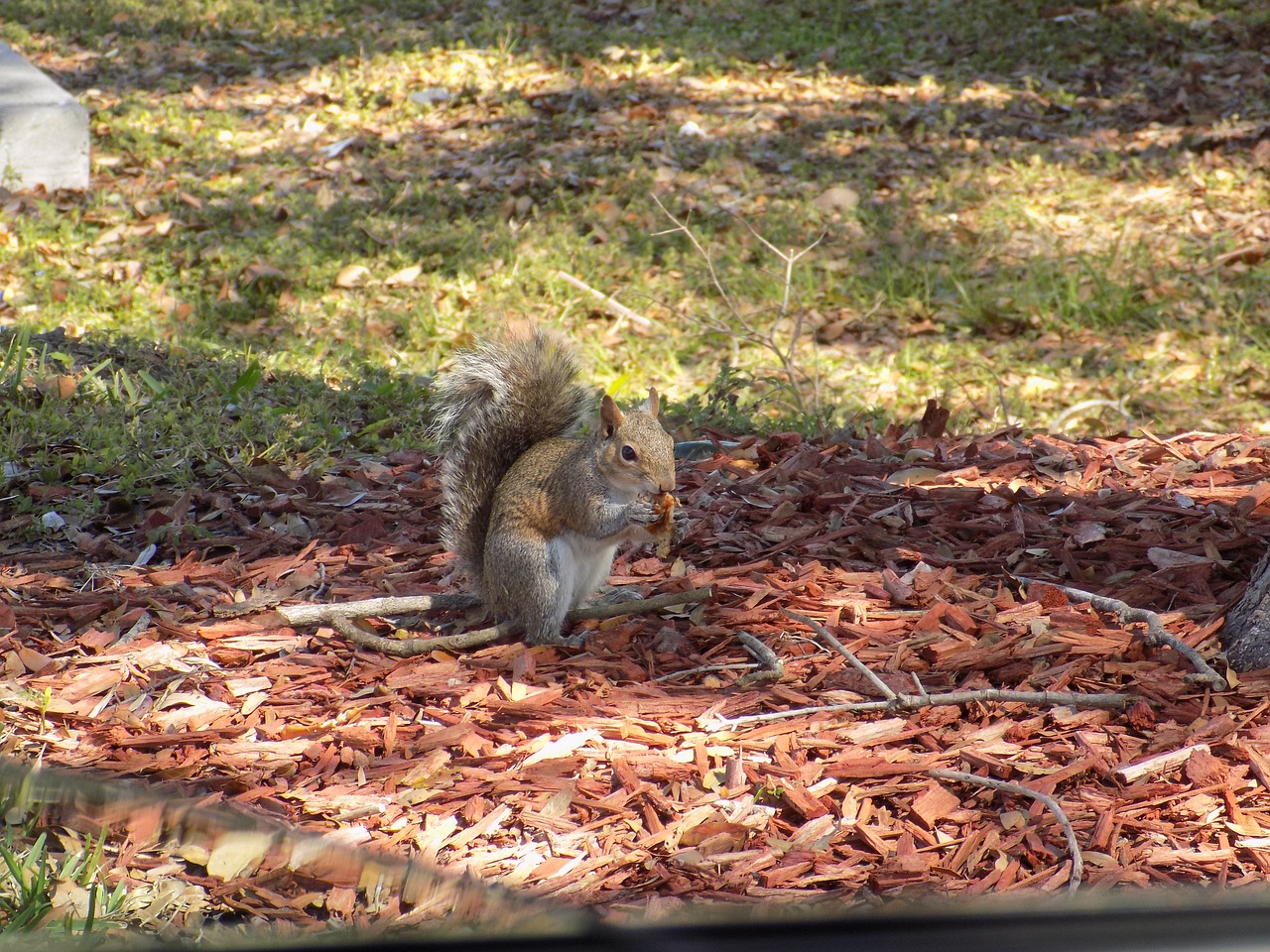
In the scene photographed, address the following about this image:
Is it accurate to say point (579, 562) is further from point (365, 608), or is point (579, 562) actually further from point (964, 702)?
point (964, 702)

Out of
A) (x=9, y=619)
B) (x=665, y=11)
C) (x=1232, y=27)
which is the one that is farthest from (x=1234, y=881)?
(x=665, y=11)

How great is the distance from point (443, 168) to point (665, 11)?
347 cm

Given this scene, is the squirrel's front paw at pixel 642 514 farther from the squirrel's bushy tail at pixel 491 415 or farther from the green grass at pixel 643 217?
the green grass at pixel 643 217

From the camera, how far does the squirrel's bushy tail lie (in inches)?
121

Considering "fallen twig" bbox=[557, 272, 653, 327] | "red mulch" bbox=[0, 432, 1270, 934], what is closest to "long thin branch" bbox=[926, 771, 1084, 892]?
"red mulch" bbox=[0, 432, 1270, 934]

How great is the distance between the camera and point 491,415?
314cm

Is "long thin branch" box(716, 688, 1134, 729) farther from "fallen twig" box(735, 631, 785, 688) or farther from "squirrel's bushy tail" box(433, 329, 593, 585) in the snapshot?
"squirrel's bushy tail" box(433, 329, 593, 585)

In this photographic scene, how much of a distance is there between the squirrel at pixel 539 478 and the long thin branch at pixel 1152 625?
966 millimetres

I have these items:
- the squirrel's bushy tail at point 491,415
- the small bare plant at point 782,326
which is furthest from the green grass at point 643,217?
the squirrel's bushy tail at point 491,415

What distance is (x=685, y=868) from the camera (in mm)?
1958

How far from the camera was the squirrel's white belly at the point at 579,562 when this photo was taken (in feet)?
9.48

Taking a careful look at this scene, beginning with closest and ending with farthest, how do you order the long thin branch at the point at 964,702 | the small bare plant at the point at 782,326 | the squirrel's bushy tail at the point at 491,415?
the long thin branch at the point at 964,702
the squirrel's bushy tail at the point at 491,415
the small bare plant at the point at 782,326

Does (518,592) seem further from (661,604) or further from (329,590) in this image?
(329,590)

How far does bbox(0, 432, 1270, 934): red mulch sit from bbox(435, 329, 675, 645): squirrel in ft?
0.54
